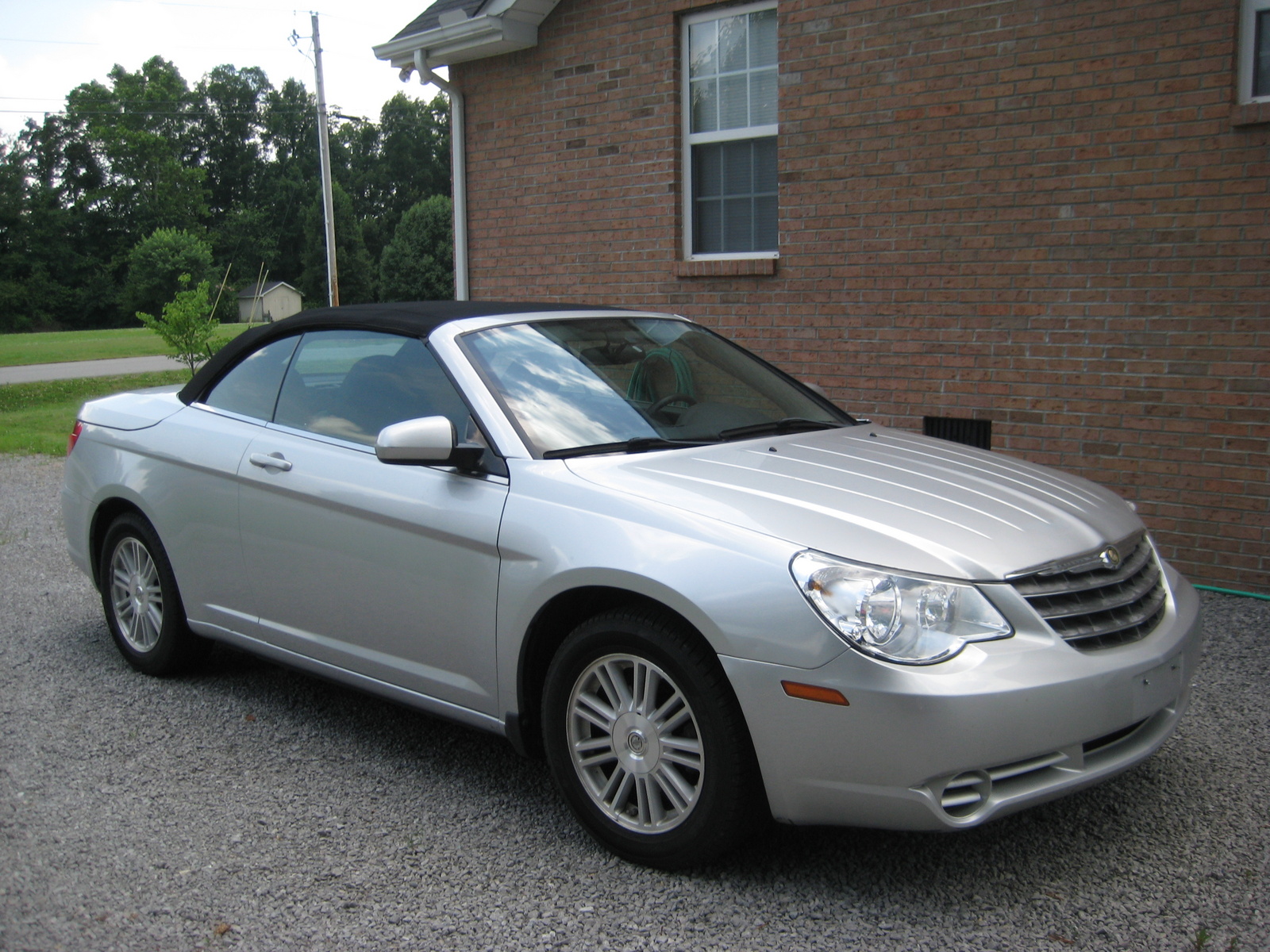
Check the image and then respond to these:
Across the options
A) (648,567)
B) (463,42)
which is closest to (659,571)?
(648,567)

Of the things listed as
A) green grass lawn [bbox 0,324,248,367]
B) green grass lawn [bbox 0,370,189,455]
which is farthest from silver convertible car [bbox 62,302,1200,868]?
green grass lawn [bbox 0,324,248,367]

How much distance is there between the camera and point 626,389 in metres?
4.03

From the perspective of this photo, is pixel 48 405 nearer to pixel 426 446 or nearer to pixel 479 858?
pixel 426 446

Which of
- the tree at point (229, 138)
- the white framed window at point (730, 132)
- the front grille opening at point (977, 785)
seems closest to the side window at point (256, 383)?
the front grille opening at point (977, 785)

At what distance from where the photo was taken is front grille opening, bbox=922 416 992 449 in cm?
727

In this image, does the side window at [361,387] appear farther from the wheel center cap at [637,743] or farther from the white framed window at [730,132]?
the white framed window at [730,132]

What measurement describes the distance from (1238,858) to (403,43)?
8643 mm

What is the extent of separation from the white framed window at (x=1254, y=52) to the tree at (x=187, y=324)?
13856 millimetres

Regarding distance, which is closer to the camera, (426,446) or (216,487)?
(426,446)

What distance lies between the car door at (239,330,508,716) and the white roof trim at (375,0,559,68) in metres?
5.18

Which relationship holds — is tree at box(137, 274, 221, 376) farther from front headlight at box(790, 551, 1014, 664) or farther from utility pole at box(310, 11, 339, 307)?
utility pole at box(310, 11, 339, 307)

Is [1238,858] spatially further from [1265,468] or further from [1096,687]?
[1265,468]

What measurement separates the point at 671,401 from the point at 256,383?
1795 millimetres

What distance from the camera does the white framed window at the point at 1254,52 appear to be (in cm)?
613
